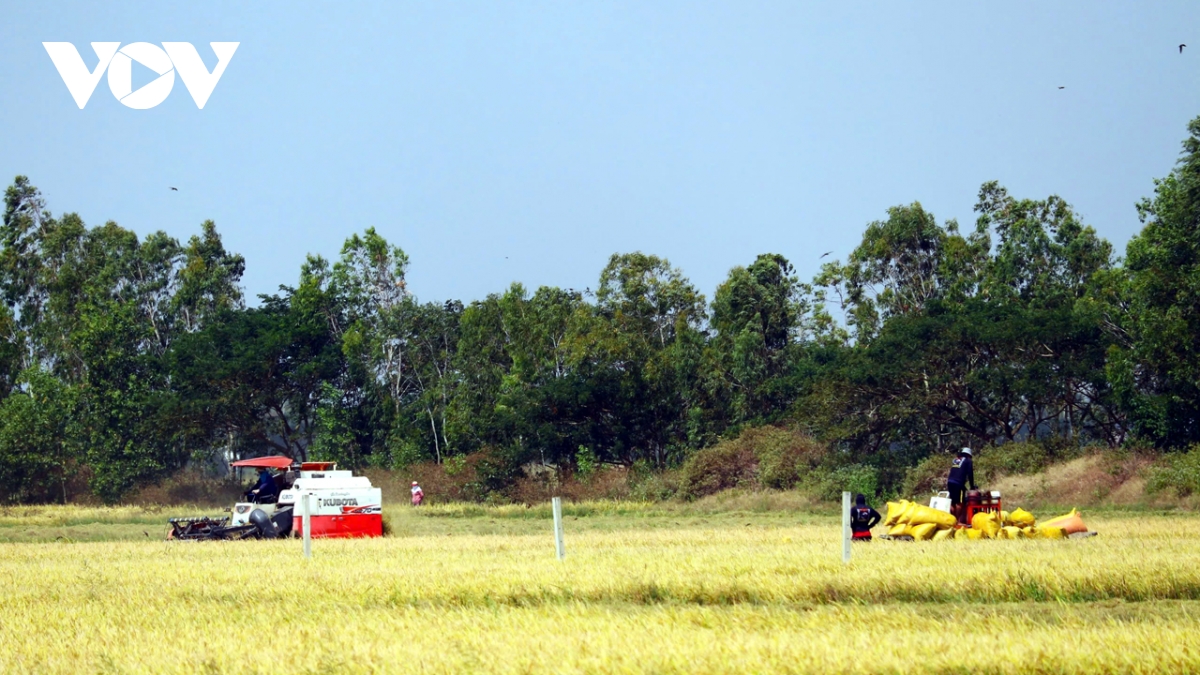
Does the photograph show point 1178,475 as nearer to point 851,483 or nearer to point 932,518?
point 851,483

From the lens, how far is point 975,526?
2197 centimetres

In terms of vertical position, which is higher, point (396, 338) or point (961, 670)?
point (396, 338)

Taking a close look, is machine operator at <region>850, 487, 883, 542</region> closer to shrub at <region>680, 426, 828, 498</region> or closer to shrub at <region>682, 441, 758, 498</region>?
shrub at <region>680, 426, 828, 498</region>

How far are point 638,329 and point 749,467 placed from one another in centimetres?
2016

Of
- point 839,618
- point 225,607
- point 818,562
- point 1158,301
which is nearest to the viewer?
point 839,618

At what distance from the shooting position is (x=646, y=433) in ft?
203

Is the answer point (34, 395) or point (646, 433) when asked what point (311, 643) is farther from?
point (34, 395)

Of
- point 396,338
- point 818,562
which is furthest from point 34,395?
point 818,562

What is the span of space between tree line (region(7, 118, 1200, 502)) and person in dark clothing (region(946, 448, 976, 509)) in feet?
64.4

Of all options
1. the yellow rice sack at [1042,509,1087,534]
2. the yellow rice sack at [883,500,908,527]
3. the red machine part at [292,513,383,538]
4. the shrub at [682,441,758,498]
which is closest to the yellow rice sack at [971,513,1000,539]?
the yellow rice sack at [1042,509,1087,534]

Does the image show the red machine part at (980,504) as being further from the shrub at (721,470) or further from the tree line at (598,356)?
the shrub at (721,470)

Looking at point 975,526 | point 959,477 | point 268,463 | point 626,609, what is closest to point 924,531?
point 975,526

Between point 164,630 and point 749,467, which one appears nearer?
point 164,630

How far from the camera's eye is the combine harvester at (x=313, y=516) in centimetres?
2803
